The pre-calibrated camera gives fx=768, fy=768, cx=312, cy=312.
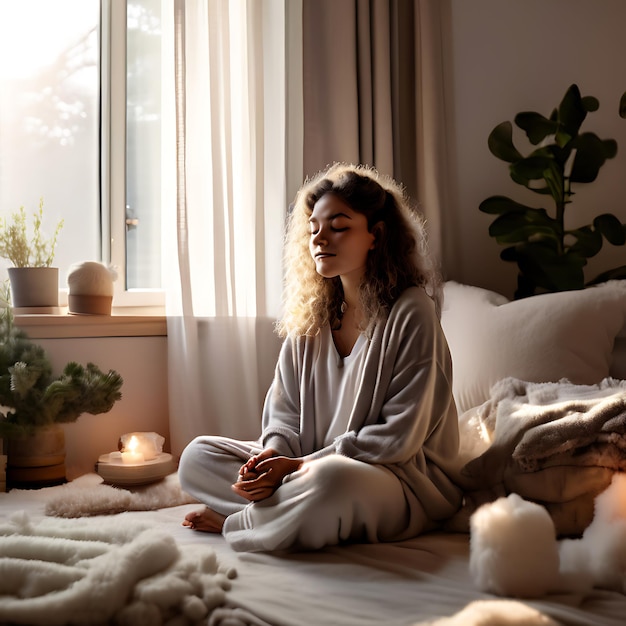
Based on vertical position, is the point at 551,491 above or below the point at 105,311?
below

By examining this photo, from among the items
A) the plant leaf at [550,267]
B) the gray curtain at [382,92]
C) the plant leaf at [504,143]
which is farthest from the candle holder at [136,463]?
the plant leaf at [504,143]

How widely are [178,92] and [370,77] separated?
70 cm

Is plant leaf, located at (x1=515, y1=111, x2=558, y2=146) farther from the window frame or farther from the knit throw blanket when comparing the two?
the window frame

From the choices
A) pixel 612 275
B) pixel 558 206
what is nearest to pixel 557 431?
pixel 612 275

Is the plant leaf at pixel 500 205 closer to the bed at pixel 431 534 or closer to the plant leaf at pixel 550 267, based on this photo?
the plant leaf at pixel 550 267

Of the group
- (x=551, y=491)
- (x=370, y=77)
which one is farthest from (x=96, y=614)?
(x=370, y=77)

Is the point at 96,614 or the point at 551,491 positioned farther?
the point at 551,491

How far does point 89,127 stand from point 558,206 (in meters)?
1.59

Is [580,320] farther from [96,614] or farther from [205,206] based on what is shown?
[96,614]

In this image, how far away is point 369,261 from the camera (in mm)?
1810

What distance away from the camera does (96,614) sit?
43.2 inches

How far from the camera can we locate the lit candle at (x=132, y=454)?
6.88ft

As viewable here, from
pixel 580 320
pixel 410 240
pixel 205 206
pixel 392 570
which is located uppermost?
pixel 205 206

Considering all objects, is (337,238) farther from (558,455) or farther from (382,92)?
(382,92)
